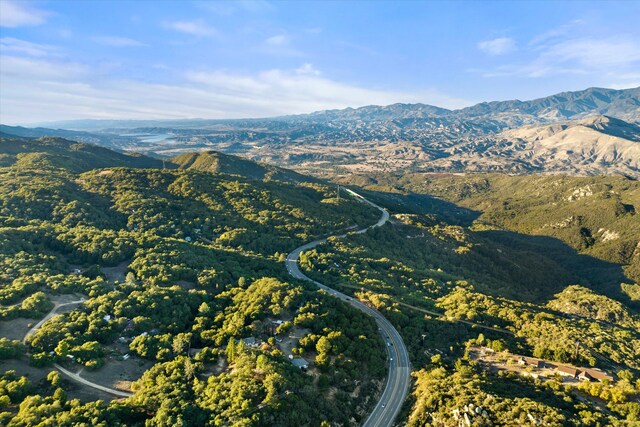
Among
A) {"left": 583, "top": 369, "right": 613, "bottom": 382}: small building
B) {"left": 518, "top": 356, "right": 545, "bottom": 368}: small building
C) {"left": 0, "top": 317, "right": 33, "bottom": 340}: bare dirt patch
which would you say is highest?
{"left": 0, "top": 317, "right": 33, "bottom": 340}: bare dirt patch

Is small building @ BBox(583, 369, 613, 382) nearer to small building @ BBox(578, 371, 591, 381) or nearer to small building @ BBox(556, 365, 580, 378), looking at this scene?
small building @ BBox(578, 371, 591, 381)

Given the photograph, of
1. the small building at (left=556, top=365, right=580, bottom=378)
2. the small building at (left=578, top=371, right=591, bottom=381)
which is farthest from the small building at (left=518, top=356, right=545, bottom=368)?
the small building at (left=578, top=371, right=591, bottom=381)

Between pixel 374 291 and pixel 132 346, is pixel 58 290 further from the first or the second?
pixel 374 291

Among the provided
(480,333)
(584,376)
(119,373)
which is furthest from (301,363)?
(584,376)

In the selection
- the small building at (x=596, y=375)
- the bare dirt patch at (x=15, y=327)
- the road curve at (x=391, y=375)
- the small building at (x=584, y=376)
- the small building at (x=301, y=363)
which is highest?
the bare dirt patch at (x=15, y=327)

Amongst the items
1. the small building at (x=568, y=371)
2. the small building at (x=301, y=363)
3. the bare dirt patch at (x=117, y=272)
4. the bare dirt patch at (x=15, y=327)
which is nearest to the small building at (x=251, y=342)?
the small building at (x=301, y=363)

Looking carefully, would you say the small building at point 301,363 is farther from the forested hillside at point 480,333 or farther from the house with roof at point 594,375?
the house with roof at point 594,375
